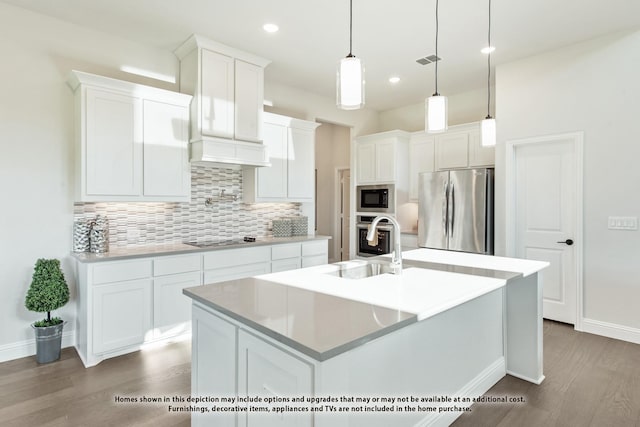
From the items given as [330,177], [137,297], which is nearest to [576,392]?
[137,297]

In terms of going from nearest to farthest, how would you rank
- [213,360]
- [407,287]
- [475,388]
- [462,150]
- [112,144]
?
[213,360] → [407,287] → [475,388] → [112,144] → [462,150]

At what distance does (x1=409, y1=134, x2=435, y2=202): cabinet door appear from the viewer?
5199 mm

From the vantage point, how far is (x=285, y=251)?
4129mm

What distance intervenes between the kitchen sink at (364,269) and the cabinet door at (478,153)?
9.51ft

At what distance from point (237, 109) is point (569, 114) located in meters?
3.39

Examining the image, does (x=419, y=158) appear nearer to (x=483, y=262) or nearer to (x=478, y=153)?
(x=478, y=153)

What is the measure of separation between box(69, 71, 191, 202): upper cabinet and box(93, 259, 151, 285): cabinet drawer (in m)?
0.58

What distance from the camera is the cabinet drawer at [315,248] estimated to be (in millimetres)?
4344

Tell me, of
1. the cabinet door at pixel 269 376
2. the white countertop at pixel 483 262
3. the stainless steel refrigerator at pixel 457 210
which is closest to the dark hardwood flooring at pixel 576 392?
the white countertop at pixel 483 262

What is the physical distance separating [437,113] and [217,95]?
2315mm

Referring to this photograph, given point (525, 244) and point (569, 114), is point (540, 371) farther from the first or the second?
point (569, 114)

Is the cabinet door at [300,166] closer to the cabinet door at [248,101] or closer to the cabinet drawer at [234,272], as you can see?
the cabinet door at [248,101]

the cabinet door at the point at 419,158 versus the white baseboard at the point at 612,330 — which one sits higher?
the cabinet door at the point at 419,158

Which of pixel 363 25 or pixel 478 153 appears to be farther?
pixel 478 153
